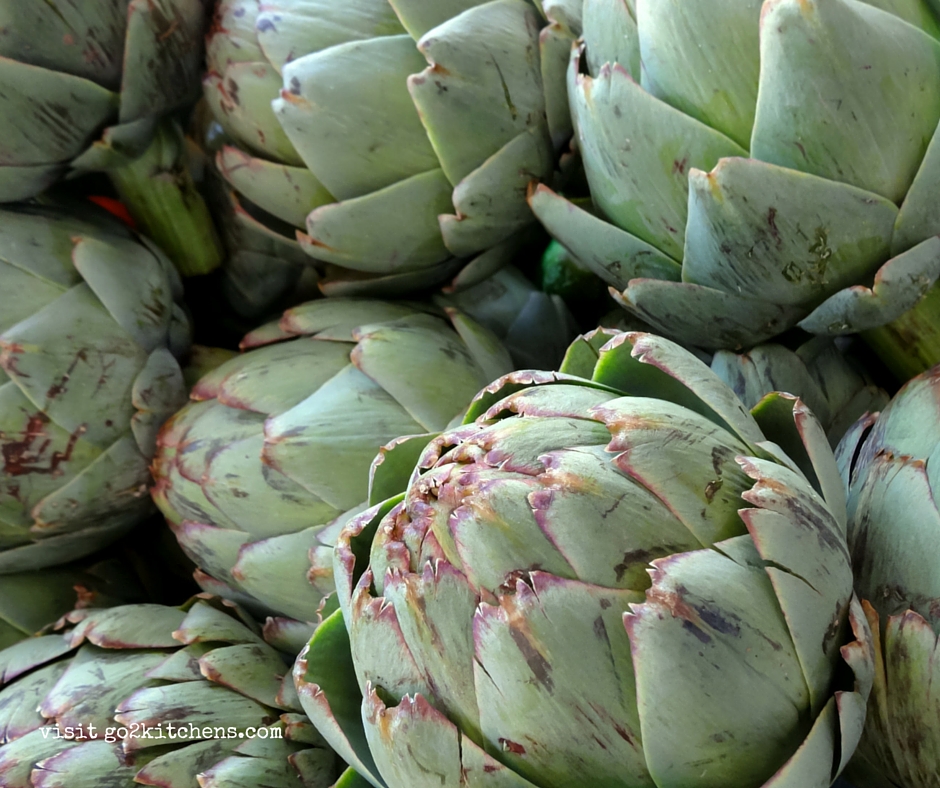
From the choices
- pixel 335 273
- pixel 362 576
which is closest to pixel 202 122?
pixel 335 273

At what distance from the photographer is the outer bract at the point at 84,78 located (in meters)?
0.74

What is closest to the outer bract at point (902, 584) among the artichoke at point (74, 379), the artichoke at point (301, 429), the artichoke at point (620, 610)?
the artichoke at point (620, 610)

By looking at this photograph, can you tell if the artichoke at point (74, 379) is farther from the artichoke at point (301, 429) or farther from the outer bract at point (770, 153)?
the outer bract at point (770, 153)

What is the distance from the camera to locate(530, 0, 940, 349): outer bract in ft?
1.80

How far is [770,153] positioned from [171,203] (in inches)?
25.5

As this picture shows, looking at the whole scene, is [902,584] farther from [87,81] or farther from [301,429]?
[87,81]

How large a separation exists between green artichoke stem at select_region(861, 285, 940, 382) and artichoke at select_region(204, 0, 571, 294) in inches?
12.7

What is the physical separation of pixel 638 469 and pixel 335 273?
508mm

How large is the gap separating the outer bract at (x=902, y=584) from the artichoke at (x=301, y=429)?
0.35 metres

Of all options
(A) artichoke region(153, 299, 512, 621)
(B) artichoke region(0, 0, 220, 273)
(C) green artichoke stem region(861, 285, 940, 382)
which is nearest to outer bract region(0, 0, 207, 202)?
(B) artichoke region(0, 0, 220, 273)

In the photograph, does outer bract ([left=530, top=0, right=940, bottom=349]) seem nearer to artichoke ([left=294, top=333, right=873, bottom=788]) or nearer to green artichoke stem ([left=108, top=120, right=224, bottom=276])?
artichoke ([left=294, top=333, right=873, bottom=788])

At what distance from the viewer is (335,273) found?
2.95ft

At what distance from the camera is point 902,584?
52 centimetres

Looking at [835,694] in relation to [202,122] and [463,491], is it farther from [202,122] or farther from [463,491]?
[202,122]
